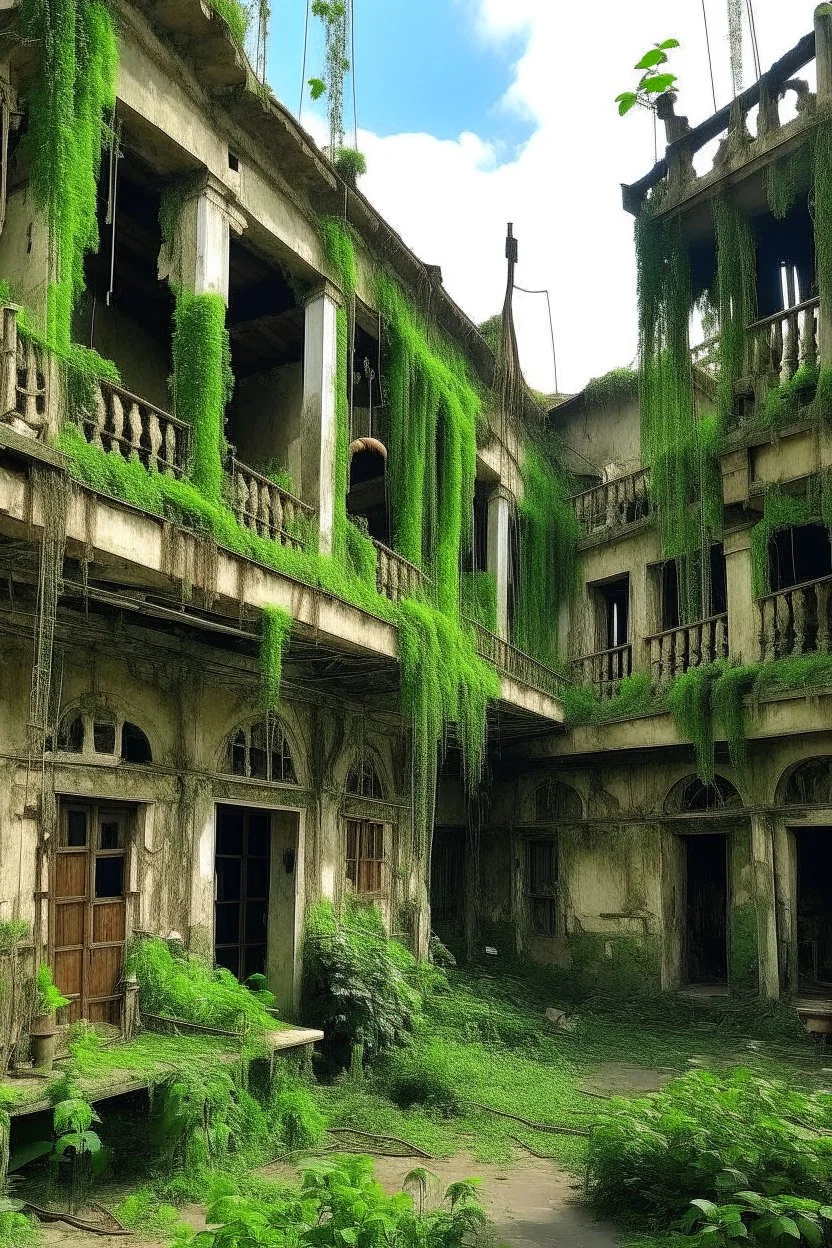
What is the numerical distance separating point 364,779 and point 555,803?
478 centimetres

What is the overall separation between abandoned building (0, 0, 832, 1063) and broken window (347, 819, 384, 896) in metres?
0.07

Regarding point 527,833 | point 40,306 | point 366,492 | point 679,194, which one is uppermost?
point 679,194

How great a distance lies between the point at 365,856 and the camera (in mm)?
14062

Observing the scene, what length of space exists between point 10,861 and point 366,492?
9.71 metres

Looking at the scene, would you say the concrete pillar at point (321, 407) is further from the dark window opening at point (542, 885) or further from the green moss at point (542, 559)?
the dark window opening at point (542, 885)

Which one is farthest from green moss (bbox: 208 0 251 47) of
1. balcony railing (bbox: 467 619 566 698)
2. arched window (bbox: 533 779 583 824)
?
arched window (bbox: 533 779 583 824)

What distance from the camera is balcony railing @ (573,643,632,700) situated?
1688 centimetres

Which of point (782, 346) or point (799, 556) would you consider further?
point (799, 556)

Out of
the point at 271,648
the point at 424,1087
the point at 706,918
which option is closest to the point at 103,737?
the point at 271,648

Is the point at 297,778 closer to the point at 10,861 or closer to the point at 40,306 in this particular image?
the point at 10,861

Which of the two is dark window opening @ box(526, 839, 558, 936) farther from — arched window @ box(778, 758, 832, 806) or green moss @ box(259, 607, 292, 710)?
green moss @ box(259, 607, 292, 710)

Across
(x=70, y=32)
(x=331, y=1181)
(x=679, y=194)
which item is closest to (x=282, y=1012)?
(x=331, y=1181)

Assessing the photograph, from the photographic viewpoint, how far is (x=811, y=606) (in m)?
13.8

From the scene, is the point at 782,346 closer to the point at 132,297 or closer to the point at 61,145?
the point at 132,297
